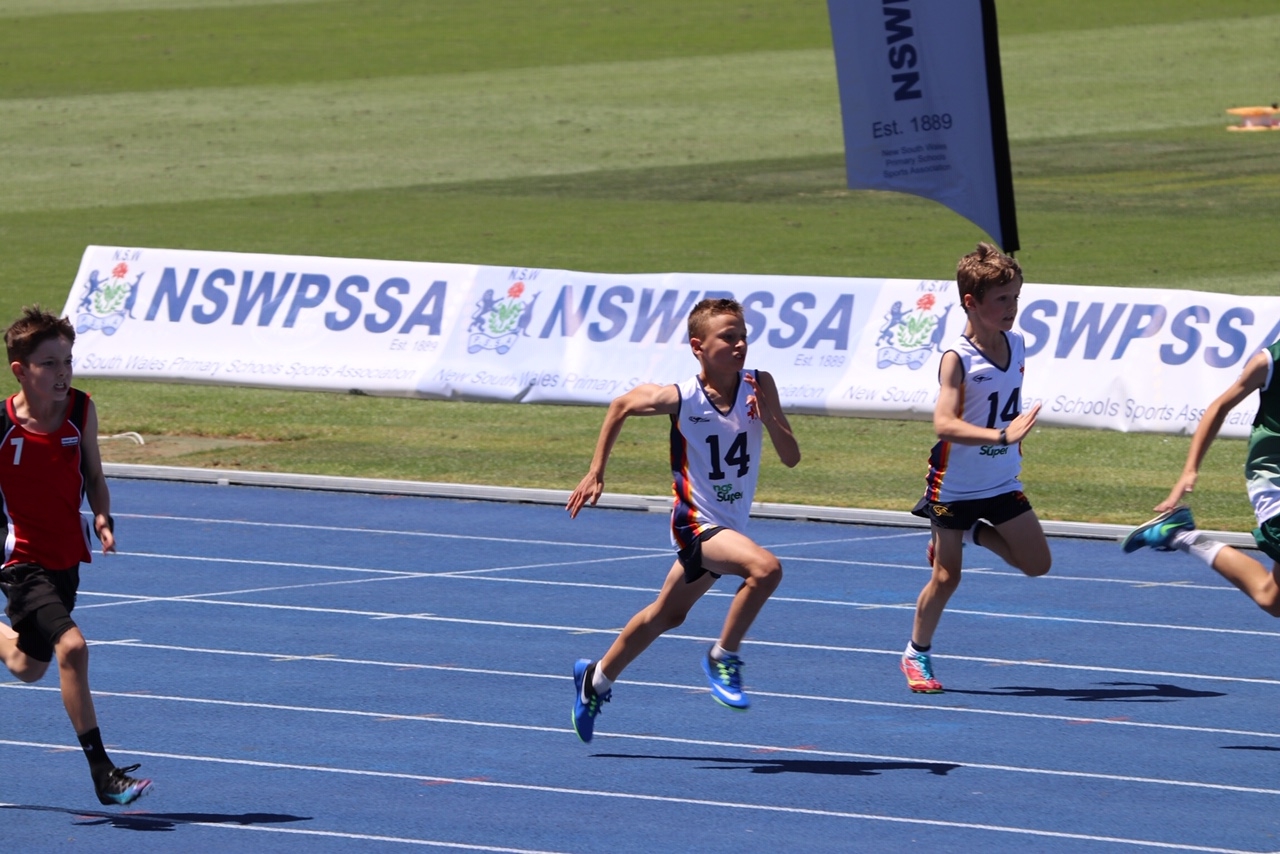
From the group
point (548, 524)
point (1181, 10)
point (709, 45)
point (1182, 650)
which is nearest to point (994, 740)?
point (1182, 650)

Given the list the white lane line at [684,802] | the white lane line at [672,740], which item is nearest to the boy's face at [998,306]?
the white lane line at [672,740]

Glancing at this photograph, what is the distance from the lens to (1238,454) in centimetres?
1822

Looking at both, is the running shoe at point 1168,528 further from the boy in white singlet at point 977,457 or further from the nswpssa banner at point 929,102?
the nswpssa banner at point 929,102

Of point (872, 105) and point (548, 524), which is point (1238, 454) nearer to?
point (872, 105)

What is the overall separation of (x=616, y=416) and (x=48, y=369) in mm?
2185

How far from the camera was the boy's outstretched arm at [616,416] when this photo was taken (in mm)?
9250

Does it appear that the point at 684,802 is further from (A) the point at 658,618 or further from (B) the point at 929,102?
(B) the point at 929,102

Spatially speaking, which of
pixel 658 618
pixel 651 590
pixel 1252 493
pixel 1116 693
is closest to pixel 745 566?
pixel 658 618

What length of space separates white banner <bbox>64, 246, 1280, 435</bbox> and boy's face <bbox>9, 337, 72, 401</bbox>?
35.6ft

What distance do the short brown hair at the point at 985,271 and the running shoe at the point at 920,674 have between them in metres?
1.69

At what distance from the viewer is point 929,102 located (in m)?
16.9

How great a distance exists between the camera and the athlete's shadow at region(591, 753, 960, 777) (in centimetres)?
937

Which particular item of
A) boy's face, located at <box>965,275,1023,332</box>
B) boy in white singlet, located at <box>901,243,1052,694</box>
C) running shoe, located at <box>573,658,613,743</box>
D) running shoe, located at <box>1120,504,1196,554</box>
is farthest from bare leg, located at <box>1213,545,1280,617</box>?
running shoe, located at <box>573,658,613,743</box>

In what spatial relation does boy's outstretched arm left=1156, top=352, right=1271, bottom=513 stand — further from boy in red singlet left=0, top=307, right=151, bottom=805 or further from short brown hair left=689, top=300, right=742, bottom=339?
boy in red singlet left=0, top=307, right=151, bottom=805
